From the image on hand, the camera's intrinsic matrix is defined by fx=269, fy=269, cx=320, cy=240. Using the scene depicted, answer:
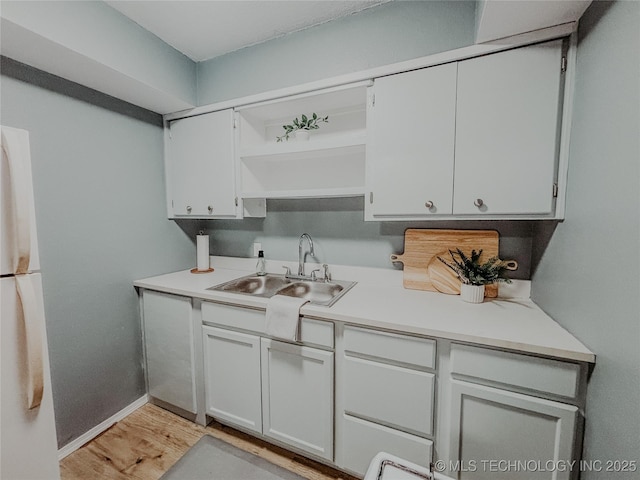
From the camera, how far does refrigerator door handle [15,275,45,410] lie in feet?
3.18

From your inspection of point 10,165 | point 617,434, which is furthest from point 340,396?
point 10,165

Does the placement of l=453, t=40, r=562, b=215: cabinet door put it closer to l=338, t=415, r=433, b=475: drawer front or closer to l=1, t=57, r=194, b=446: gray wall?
l=338, t=415, r=433, b=475: drawer front

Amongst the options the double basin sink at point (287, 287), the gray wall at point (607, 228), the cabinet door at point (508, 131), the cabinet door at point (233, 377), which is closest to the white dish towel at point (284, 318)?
the cabinet door at point (233, 377)

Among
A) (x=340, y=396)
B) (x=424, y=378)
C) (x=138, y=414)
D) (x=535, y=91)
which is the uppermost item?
(x=535, y=91)

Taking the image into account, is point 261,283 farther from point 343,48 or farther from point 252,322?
point 343,48

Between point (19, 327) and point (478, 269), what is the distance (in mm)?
1949

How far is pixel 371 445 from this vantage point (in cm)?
125

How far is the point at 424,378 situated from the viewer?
1.13 metres

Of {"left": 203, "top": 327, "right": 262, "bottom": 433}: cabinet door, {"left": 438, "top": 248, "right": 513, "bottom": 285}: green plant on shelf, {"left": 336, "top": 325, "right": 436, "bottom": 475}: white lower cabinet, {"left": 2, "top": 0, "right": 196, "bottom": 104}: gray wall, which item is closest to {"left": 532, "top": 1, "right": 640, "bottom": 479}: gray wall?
{"left": 438, "top": 248, "right": 513, "bottom": 285}: green plant on shelf

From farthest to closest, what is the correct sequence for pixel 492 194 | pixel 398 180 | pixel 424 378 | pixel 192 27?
pixel 192 27, pixel 398 180, pixel 492 194, pixel 424 378

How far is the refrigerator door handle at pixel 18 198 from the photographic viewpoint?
93 cm

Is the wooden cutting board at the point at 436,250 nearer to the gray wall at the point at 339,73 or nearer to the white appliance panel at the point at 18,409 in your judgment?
the gray wall at the point at 339,73

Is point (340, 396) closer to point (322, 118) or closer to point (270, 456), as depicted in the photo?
point (270, 456)

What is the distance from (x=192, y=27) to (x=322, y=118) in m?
0.93
